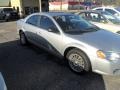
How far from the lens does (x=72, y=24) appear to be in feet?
20.5

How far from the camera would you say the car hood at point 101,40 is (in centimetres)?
498

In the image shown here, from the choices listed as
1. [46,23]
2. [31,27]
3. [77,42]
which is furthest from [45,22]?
[77,42]

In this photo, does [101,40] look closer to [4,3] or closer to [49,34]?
[49,34]

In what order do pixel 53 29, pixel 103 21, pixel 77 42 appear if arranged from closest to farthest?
pixel 77 42 → pixel 53 29 → pixel 103 21

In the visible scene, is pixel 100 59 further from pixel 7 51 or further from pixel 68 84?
pixel 7 51

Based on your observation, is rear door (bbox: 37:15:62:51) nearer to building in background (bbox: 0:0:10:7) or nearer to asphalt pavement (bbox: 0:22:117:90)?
asphalt pavement (bbox: 0:22:117:90)

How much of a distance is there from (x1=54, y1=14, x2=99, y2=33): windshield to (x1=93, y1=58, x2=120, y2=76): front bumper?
140 cm

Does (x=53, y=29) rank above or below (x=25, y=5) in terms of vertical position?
below

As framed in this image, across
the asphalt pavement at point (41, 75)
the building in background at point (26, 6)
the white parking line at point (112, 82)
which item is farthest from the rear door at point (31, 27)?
the building in background at point (26, 6)

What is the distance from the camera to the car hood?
16.3ft

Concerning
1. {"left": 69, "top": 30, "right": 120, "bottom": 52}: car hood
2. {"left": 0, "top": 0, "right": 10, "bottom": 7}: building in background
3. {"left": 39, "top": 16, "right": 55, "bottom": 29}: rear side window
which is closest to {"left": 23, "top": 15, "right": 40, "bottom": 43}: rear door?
{"left": 39, "top": 16, "right": 55, "bottom": 29}: rear side window

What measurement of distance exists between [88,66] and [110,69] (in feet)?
1.80

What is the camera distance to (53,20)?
627cm

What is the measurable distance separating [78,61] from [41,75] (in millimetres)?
1004
